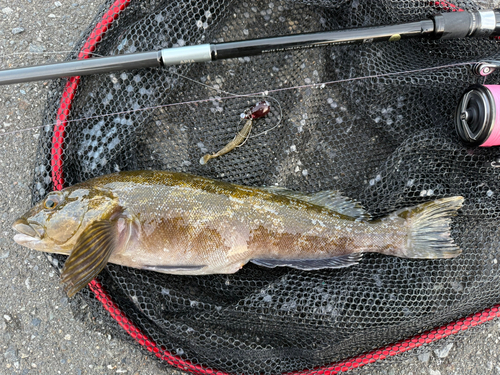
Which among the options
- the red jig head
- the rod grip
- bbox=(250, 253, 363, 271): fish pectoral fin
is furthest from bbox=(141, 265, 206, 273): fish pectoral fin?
the rod grip

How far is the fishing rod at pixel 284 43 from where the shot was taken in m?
2.34

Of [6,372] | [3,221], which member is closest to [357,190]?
[3,221]

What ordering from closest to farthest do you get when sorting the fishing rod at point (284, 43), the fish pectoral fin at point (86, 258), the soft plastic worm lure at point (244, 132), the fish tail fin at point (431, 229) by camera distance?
Result: 1. the fish pectoral fin at point (86, 258)
2. the fishing rod at point (284, 43)
3. the fish tail fin at point (431, 229)
4. the soft plastic worm lure at point (244, 132)

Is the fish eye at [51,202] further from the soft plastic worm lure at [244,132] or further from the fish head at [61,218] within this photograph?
the soft plastic worm lure at [244,132]

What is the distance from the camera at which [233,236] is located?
2.35 m

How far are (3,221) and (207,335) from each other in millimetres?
1895

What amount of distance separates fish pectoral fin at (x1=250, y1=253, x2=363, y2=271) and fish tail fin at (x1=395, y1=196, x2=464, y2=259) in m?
0.38

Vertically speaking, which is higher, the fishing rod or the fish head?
the fishing rod

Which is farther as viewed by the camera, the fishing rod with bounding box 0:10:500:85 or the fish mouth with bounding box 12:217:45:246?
the fishing rod with bounding box 0:10:500:85

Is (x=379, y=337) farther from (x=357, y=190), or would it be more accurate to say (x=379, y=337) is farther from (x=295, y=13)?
(x=295, y=13)

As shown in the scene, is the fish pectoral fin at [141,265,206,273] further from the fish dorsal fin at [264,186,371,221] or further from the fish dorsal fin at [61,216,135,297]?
the fish dorsal fin at [264,186,371,221]

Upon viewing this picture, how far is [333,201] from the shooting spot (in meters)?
2.56

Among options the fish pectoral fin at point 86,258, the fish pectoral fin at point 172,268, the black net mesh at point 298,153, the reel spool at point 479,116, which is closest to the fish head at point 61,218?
the fish pectoral fin at point 86,258

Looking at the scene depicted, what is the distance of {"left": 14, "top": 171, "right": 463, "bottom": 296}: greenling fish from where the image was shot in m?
2.22
